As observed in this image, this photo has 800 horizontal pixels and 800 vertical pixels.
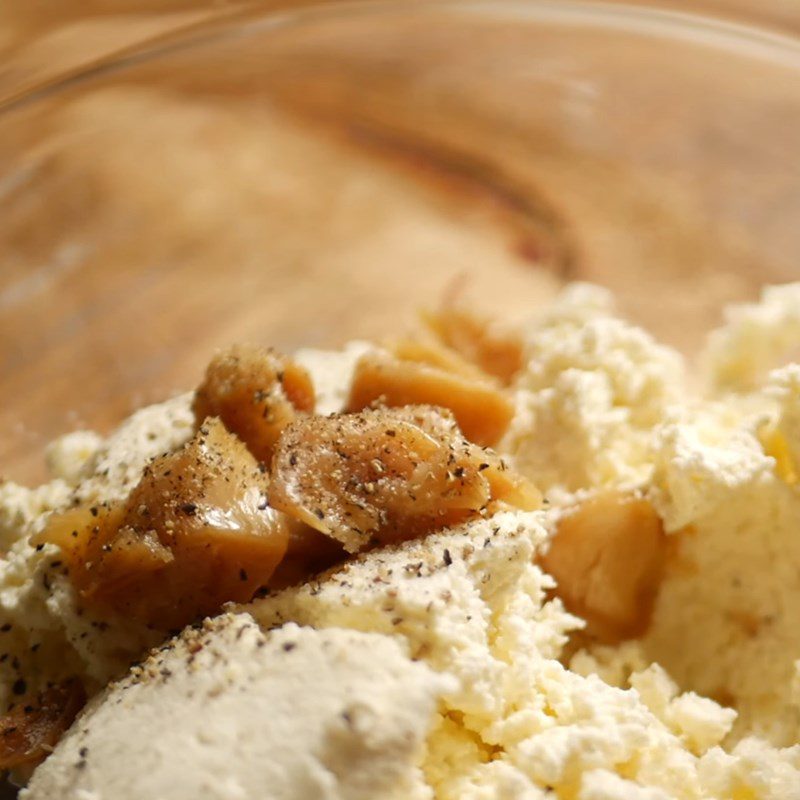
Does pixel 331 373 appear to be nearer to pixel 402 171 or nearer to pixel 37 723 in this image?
pixel 37 723

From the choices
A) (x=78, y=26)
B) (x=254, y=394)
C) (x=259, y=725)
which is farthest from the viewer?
(x=78, y=26)

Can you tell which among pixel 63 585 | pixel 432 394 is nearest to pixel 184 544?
pixel 63 585

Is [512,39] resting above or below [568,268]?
above

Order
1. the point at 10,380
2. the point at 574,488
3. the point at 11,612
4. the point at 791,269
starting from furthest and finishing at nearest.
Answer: the point at 791,269
the point at 10,380
the point at 574,488
the point at 11,612

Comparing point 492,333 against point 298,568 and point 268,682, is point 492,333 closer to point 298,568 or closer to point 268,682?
point 298,568

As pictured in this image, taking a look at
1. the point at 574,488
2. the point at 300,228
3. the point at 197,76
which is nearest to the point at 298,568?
the point at 574,488

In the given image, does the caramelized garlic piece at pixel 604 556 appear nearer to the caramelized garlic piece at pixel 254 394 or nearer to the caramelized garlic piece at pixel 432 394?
the caramelized garlic piece at pixel 432 394
